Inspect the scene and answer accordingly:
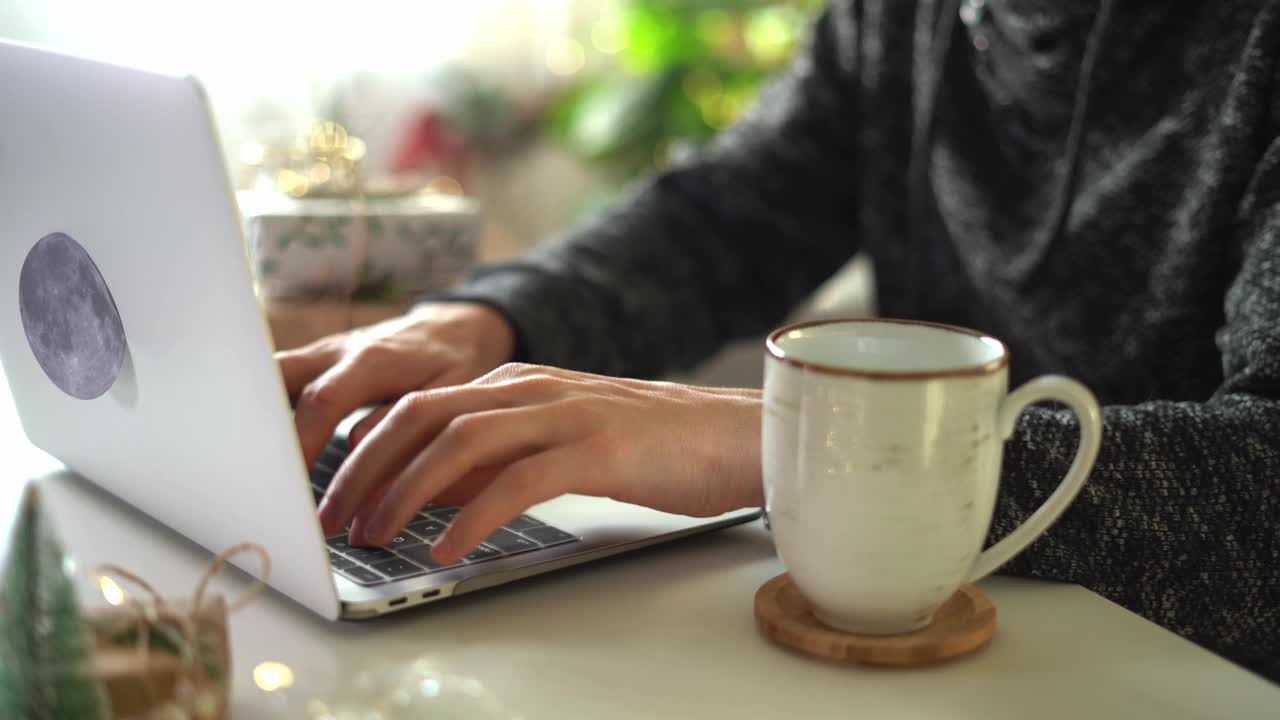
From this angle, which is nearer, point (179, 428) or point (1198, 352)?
point (179, 428)

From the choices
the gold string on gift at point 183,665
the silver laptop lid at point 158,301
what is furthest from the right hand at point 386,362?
the gold string on gift at point 183,665

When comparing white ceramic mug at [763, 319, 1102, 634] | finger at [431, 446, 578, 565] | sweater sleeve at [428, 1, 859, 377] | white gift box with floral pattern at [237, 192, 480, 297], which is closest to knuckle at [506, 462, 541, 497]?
finger at [431, 446, 578, 565]

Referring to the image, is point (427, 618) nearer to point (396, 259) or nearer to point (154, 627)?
point (154, 627)

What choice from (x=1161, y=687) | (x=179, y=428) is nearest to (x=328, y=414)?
(x=179, y=428)

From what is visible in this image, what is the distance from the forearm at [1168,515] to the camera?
0.57 metres

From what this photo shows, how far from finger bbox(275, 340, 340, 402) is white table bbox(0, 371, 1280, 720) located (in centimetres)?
18

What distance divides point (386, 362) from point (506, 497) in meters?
0.24

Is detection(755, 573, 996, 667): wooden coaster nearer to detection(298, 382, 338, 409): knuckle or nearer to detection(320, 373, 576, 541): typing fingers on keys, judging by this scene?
detection(320, 373, 576, 541): typing fingers on keys

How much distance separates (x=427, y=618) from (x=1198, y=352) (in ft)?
2.11

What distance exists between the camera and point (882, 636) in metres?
0.49

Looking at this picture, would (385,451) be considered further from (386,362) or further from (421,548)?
(386,362)

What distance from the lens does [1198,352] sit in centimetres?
91

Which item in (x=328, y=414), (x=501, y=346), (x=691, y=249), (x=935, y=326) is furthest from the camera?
(x=691, y=249)

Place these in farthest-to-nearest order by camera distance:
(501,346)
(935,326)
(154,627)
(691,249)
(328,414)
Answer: (691,249)
(501,346)
(328,414)
(935,326)
(154,627)
